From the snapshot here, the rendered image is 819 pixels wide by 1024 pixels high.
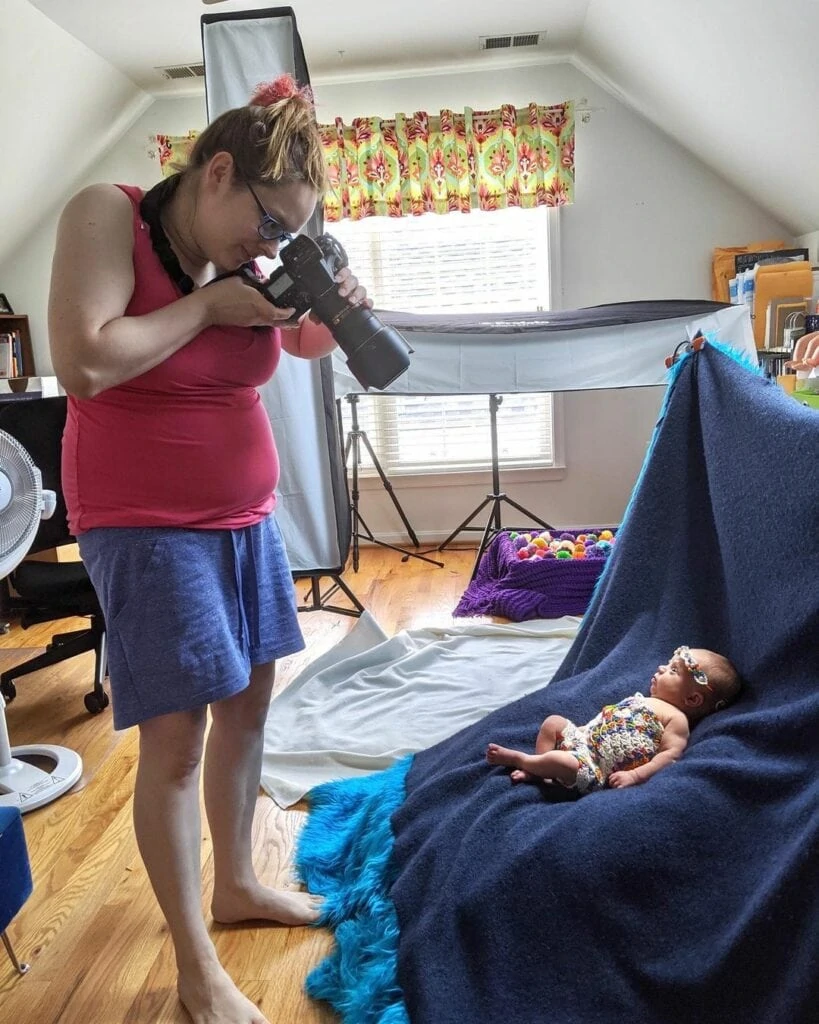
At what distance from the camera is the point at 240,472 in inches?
39.4

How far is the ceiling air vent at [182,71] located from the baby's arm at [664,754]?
3178 millimetres

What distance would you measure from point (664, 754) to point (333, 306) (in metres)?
0.83

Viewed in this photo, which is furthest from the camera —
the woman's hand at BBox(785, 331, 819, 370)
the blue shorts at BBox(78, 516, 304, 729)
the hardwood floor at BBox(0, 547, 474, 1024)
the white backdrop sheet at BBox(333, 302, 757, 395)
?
the white backdrop sheet at BBox(333, 302, 757, 395)

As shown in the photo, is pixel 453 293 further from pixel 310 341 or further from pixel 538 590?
pixel 310 341

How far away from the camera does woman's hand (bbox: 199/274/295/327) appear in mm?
896

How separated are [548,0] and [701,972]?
3137 mm

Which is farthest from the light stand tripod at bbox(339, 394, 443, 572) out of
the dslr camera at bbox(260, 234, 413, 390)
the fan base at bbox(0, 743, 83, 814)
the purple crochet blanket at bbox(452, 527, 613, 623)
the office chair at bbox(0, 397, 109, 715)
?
the dslr camera at bbox(260, 234, 413, 390)

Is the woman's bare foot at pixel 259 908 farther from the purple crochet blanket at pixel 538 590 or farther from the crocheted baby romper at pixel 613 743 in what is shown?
the purple crochet blanket at pixel 538 590

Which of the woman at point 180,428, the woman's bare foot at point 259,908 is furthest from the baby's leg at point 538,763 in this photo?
the woman at point 180,428

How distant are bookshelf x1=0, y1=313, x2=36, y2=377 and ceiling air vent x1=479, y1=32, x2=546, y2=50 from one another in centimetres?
242

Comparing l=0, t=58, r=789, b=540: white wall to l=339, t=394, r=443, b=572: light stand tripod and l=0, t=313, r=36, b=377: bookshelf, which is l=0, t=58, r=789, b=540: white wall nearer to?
l=0, t=313, r=36, b=377: bookshelf

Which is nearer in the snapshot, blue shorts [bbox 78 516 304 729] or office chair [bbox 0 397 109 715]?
blue shorts [bbox 78 516 304 729]

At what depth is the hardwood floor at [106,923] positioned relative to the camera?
1.11m

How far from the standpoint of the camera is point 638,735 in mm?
1248
